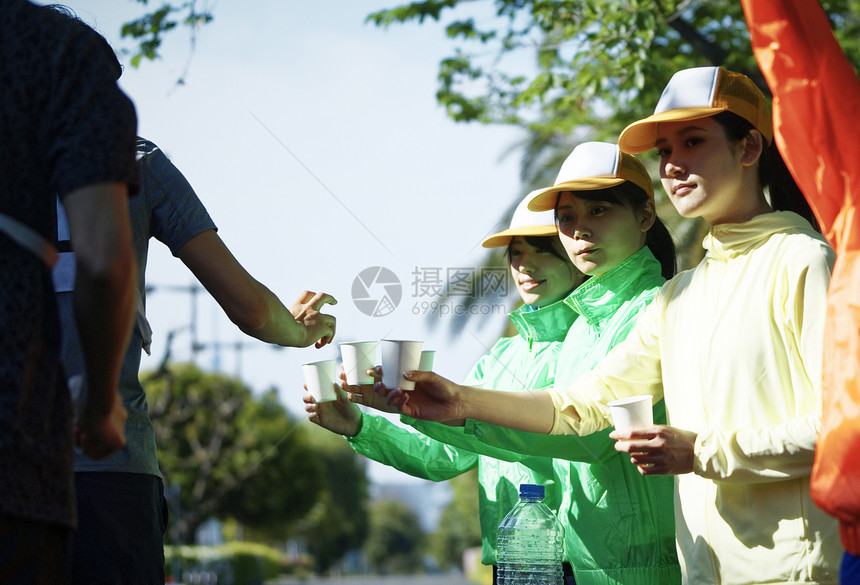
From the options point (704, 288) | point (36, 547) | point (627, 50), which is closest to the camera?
point (36, 547)

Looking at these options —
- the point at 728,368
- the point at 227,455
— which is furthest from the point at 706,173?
the point at 227,455

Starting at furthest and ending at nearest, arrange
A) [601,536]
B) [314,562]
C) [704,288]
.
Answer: [314,562] < [601,536] < [704,288]

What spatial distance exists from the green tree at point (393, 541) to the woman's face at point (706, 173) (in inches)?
4581

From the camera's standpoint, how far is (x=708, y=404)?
285 centimetres

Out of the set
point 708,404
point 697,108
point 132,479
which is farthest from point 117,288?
point 697,108

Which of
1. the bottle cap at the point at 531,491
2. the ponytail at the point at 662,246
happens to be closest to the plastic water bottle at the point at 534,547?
the bottle cap at the point at 531,491

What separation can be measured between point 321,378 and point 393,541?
12117 centimetres

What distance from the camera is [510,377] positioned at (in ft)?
14.4

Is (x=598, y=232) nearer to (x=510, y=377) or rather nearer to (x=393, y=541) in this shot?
(x=510, y=377)

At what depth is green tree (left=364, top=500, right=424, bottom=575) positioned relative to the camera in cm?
11862

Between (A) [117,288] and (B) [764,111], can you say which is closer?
(A) [117,288]

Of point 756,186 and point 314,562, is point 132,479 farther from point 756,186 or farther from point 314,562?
point 314,562

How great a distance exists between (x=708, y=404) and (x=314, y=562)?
8875cm

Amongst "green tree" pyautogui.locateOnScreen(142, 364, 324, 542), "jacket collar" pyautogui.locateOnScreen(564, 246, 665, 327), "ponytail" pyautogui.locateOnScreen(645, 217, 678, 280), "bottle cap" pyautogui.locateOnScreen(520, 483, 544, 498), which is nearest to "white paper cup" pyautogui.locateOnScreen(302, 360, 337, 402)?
"bottle cap" pyautogui.locateOnScreen(520, 483, 544, 498)
